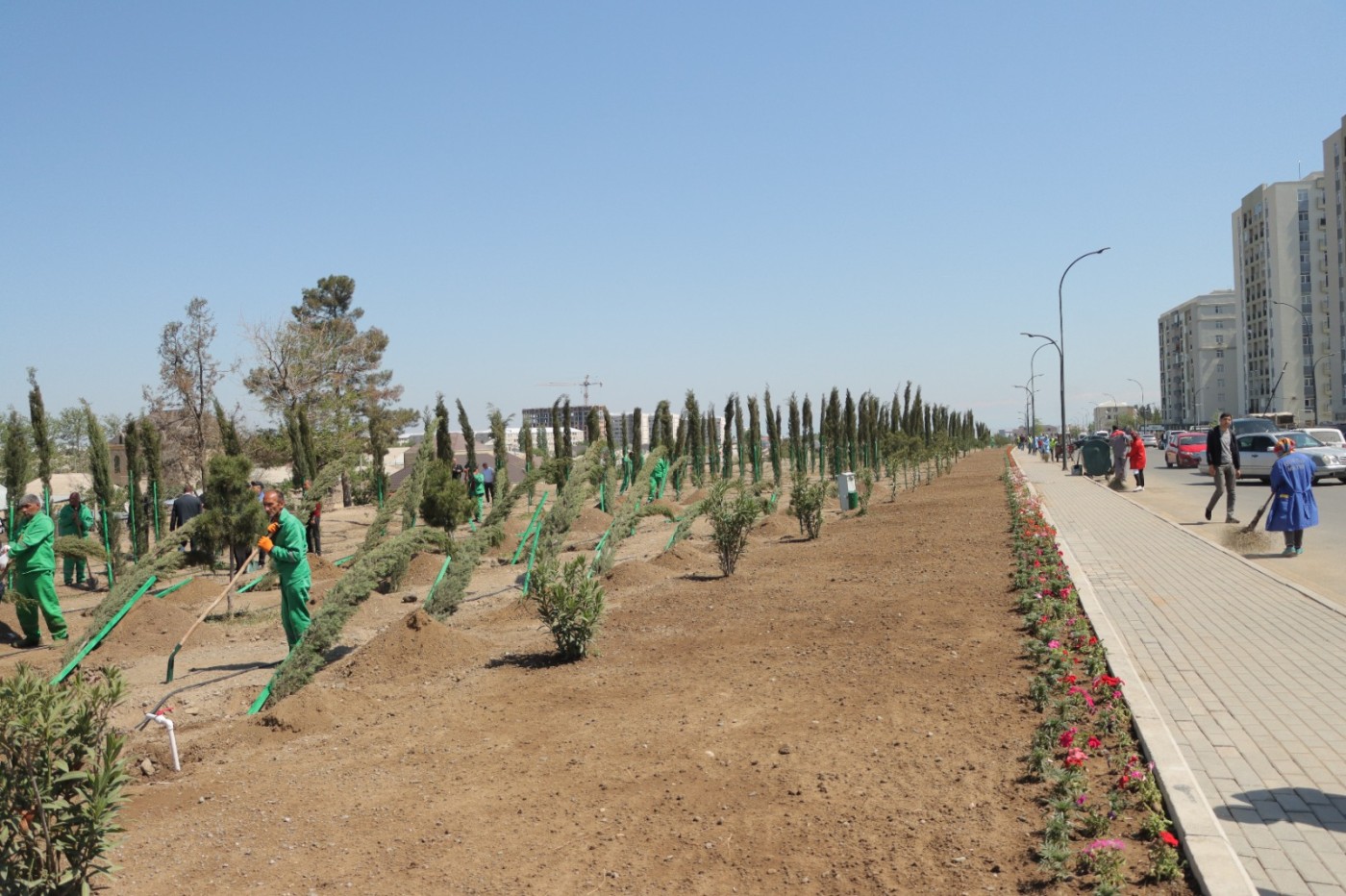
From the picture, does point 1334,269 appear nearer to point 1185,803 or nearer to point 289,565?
point 289,565

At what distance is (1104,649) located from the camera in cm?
730

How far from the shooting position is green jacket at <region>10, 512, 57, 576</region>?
9.92 m

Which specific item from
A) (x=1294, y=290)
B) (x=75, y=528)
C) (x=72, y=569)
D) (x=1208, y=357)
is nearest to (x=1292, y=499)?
(x=75, y=528)

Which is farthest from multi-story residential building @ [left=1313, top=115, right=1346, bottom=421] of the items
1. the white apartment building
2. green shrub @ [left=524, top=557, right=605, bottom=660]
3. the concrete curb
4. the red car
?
green shrub @ [left=524, top=557, right=605, bottom=660]

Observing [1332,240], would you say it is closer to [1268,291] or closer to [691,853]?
[1268,291]

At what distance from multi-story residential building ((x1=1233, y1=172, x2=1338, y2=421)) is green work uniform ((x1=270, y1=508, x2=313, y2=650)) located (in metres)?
99.6

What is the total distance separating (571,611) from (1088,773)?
4.17 m

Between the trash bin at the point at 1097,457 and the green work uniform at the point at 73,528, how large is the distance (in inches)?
1106

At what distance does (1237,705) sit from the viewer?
6.09 meters

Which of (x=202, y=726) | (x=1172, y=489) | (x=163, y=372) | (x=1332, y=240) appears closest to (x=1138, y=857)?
(x=202, y=726)

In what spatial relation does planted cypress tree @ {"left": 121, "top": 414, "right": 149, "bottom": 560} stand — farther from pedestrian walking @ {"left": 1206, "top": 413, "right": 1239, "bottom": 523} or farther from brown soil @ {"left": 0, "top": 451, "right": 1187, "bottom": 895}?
pedestrian walking @ {"left": 1206, "top": 413, "right": 1239, "bottom": 523}

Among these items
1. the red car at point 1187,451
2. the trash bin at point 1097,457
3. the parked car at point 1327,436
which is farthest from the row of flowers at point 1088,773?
the red car at point 1187,451

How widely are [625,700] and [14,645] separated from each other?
25.8 ft

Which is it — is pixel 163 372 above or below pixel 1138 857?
above
